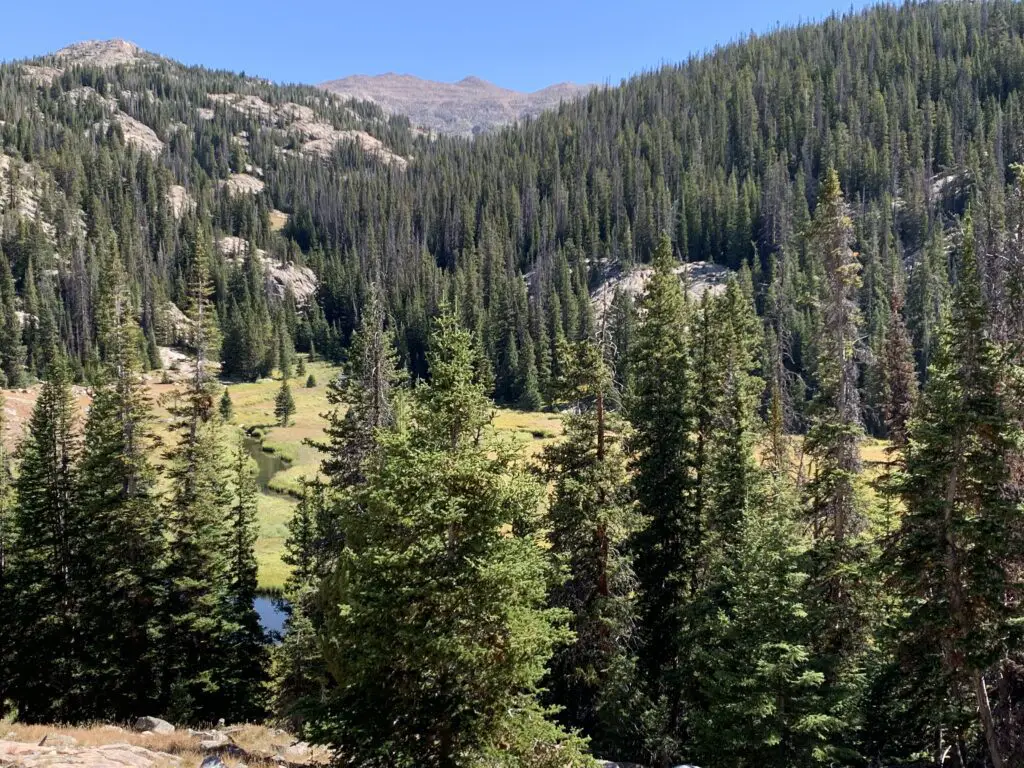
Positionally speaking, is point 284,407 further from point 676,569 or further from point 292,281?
point 292,281

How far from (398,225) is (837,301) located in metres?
186

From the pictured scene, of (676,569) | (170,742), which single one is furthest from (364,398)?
(676,569)

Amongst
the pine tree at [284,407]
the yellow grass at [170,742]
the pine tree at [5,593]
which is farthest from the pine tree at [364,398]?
the pine tree at [284,407]

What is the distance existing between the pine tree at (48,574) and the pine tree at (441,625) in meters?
19.7

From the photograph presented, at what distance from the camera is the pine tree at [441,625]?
1316 centimetres

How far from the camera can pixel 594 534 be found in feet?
72.9

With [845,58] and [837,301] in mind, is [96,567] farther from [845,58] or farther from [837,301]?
[845,58]

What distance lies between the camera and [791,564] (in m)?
19.0

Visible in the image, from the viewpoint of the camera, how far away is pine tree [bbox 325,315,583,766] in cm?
1316

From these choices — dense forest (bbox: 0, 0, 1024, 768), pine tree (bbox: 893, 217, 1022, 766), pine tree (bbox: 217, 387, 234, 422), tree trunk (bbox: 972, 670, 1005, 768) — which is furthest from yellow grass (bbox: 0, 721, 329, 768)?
pine tree (bbox: 217, 387, 234, 422)

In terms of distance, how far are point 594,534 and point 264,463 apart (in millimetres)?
64883

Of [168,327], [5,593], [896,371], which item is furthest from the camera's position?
[168,327]

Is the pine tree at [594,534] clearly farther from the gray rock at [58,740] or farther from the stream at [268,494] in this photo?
the stream at [268,494]

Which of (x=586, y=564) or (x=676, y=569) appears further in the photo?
(x=676, y=569)
